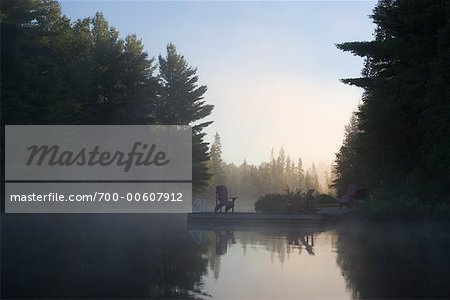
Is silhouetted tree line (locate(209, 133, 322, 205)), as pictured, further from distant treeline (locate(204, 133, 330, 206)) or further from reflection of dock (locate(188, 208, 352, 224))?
reflection of dock (locate(188, 208, 352, 224))

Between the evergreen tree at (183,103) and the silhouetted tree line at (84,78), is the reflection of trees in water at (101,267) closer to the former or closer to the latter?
the silhouetted tree line at (84,78)

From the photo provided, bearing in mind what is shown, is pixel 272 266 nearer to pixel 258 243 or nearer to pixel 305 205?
pixel 258 243

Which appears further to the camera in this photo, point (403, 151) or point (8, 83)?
point (8, 83)

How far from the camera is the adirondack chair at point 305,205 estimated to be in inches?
948

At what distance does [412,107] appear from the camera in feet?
75.6

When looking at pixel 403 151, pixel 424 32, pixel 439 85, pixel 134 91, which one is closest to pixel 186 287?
pixel 439 85

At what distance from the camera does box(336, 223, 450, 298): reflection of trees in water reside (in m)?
8.66

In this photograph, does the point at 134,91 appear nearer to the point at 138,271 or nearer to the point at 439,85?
the point at 439,85

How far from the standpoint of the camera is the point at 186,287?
8.95m

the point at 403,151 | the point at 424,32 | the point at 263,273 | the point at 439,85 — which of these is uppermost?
the point at 424,32

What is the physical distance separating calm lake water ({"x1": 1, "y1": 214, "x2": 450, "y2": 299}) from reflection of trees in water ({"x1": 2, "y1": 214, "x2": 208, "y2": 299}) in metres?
0.02

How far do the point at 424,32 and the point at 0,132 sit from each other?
2668cm

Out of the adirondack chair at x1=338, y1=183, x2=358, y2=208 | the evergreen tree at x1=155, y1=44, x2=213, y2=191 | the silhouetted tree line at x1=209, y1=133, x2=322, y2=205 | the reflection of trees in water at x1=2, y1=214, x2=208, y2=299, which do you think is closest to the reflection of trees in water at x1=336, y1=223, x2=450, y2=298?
the reflection of trees in water at x1=2, y1=214, x2=208, y2=299

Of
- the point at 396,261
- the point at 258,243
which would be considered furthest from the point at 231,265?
the point at 258,243
